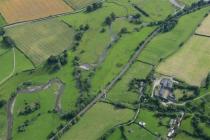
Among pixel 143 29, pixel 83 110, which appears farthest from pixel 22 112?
pixel 143 29

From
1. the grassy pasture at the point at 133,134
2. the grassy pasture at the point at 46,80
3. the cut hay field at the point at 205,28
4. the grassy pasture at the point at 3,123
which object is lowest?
the grassy pasture at the point at 3,123

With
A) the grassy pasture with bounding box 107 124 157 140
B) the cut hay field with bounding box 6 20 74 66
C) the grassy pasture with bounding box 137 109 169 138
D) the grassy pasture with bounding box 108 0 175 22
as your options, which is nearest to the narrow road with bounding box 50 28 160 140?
the grassy pasture with bounding box 108 0 175 22

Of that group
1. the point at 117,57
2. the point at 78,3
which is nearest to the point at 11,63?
the point at 117,57

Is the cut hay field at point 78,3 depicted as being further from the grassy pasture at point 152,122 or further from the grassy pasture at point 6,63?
the grassy pasture at point 152,122

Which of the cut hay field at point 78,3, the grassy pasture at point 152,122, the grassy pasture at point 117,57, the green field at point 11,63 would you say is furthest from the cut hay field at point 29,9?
the grassy pasture at point 152,122

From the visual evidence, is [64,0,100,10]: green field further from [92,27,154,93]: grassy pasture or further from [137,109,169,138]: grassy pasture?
[137,109,169,138]: grassy pasture

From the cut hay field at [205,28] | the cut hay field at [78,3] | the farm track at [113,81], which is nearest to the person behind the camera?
the farm track at [113,81]

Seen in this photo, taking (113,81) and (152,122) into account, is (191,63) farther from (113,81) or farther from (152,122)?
(152,122)
